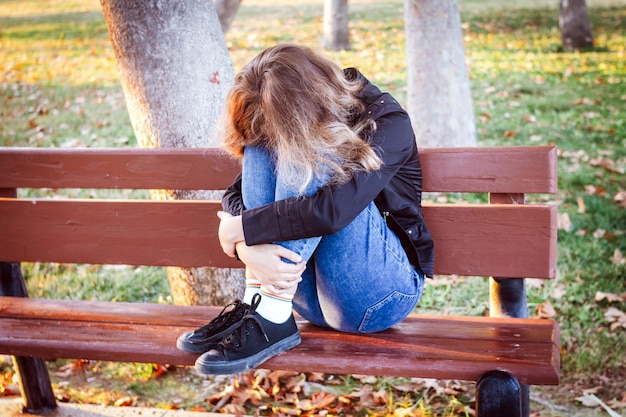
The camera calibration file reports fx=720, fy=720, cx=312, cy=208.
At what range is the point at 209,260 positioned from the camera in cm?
302

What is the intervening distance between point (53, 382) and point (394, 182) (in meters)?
2.14

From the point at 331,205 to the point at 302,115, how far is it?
31 centimetres

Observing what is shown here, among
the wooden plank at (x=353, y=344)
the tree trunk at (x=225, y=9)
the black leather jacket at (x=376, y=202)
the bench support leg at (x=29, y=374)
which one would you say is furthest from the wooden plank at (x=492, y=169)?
the tree trunk at (x=225, y=9)

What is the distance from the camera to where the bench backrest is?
2.62m

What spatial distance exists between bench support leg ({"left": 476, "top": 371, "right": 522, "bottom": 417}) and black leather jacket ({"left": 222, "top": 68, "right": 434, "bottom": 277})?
1.56 feet

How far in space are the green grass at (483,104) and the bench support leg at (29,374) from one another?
35 centimetres

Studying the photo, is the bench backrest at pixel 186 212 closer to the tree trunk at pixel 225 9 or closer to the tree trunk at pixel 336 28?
the tree trunk at pixel 225 9

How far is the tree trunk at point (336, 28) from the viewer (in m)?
11.6

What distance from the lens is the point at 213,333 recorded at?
2.37 meters

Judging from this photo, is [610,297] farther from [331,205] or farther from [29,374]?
[29,374]

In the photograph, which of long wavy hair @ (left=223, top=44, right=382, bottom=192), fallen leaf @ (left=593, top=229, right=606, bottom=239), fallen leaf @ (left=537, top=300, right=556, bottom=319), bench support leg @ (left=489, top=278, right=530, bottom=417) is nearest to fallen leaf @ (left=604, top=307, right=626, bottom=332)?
fallen leaf @ (left=537, top=300, right=556, bottom=319)

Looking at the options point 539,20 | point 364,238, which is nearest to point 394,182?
point 364,238

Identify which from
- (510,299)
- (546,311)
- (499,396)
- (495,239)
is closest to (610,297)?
(546,311)

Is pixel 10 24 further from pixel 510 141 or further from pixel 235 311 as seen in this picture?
pixel 235 311
